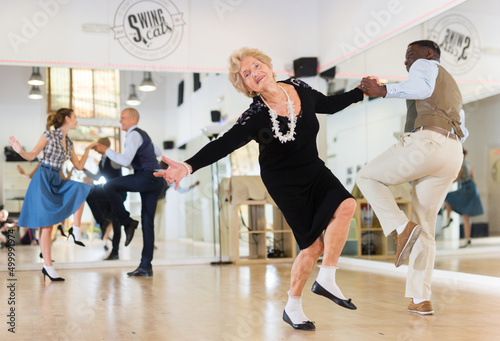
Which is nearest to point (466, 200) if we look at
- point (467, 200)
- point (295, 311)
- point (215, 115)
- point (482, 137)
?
point (467, 200)

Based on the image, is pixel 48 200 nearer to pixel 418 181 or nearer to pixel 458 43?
pixel 418 181

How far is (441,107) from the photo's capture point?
11.0 ft

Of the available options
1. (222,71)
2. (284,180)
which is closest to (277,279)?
(284,180)

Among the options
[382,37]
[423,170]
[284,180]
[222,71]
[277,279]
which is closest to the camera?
[284,180]

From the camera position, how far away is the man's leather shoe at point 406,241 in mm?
3062

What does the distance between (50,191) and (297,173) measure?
9.73ft

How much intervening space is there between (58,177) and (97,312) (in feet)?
6.84

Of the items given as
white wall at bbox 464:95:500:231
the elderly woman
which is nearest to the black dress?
the elderly woman

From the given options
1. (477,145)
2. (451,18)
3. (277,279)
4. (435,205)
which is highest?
(451,18)

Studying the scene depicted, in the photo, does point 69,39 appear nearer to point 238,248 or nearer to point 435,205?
point 238,248

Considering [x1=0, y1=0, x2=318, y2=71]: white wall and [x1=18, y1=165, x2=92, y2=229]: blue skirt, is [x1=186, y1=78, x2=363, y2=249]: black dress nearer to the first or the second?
[x1=18, y1=165, x2=92, y2=229]: blue skirt

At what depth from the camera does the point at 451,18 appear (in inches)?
206

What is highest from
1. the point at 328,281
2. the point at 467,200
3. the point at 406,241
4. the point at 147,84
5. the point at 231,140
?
the point at 147,84

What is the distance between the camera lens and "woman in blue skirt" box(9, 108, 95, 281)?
502 cm
